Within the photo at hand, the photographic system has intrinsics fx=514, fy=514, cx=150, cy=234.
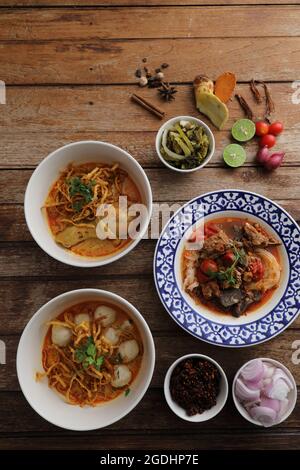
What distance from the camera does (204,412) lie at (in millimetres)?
2537

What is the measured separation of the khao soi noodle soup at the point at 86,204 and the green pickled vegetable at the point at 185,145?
26 cm

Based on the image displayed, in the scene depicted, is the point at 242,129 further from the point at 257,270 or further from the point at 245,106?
the point at 257,270

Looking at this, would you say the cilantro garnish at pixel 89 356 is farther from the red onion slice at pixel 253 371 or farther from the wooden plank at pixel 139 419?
the red onion slice at pixel 253 371

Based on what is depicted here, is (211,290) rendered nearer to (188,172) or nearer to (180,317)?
(180,317)

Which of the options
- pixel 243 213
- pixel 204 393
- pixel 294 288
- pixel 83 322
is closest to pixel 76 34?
pixel 243 213

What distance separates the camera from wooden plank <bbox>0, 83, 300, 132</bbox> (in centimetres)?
285

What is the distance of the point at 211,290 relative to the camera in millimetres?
2648

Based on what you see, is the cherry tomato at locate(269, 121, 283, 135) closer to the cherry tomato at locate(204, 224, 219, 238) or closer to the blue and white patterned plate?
the blue and white patterned plate

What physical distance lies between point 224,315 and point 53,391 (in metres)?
0.94

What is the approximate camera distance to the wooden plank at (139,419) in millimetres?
2682

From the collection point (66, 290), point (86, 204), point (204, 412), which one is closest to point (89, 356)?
point (66, 290)

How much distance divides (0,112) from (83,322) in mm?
1262

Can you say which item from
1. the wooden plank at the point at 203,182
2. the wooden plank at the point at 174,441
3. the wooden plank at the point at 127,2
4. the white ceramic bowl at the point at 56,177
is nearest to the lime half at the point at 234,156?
the wooden plank at the point at 203,182

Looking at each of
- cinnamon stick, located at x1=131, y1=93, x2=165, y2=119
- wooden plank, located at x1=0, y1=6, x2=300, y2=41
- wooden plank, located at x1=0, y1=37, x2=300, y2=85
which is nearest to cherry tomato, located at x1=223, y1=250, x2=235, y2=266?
cinnamon stick, located at x1=131, y1=93, x2=165, y2=119
